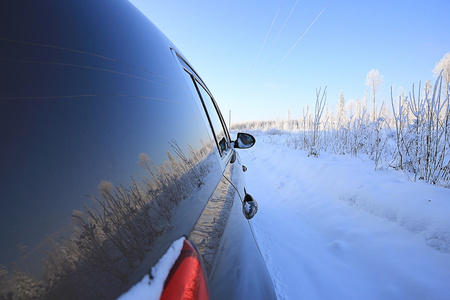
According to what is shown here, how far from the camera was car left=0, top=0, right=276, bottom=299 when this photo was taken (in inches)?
11.9

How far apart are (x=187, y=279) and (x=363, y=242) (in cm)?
251

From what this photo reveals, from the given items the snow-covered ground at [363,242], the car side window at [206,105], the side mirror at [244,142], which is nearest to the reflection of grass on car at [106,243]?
the car side window at [206,105]

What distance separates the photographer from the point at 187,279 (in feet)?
1.26

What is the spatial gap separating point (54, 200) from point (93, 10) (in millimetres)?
524

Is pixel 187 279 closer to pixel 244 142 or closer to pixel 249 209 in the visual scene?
pixel 249 209

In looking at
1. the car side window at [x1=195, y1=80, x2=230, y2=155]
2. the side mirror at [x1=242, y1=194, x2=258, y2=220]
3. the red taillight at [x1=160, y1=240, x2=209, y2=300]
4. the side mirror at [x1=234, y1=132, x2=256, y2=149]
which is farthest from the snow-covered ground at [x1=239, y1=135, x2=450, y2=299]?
the red taillight at [x1=160, y1=240, x2=209, y2=300]

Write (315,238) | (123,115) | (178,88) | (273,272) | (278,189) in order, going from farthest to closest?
(278,189) → (315,238) → (273,272) → (178,88) → (123,115)

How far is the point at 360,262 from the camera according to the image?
6.47 ft

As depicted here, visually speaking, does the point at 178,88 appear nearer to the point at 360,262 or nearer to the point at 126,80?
the point at 126,80

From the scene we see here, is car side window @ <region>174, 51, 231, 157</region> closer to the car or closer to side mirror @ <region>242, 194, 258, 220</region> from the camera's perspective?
side mirror @ <region>242, 194, 258, 220</region>

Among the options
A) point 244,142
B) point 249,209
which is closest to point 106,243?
point 249,209

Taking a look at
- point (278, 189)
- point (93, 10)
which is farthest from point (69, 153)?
point (278, 189)

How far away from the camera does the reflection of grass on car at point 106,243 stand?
28 centimetres

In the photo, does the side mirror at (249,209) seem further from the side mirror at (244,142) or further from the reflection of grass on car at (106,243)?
the side mirror at (244,142)
